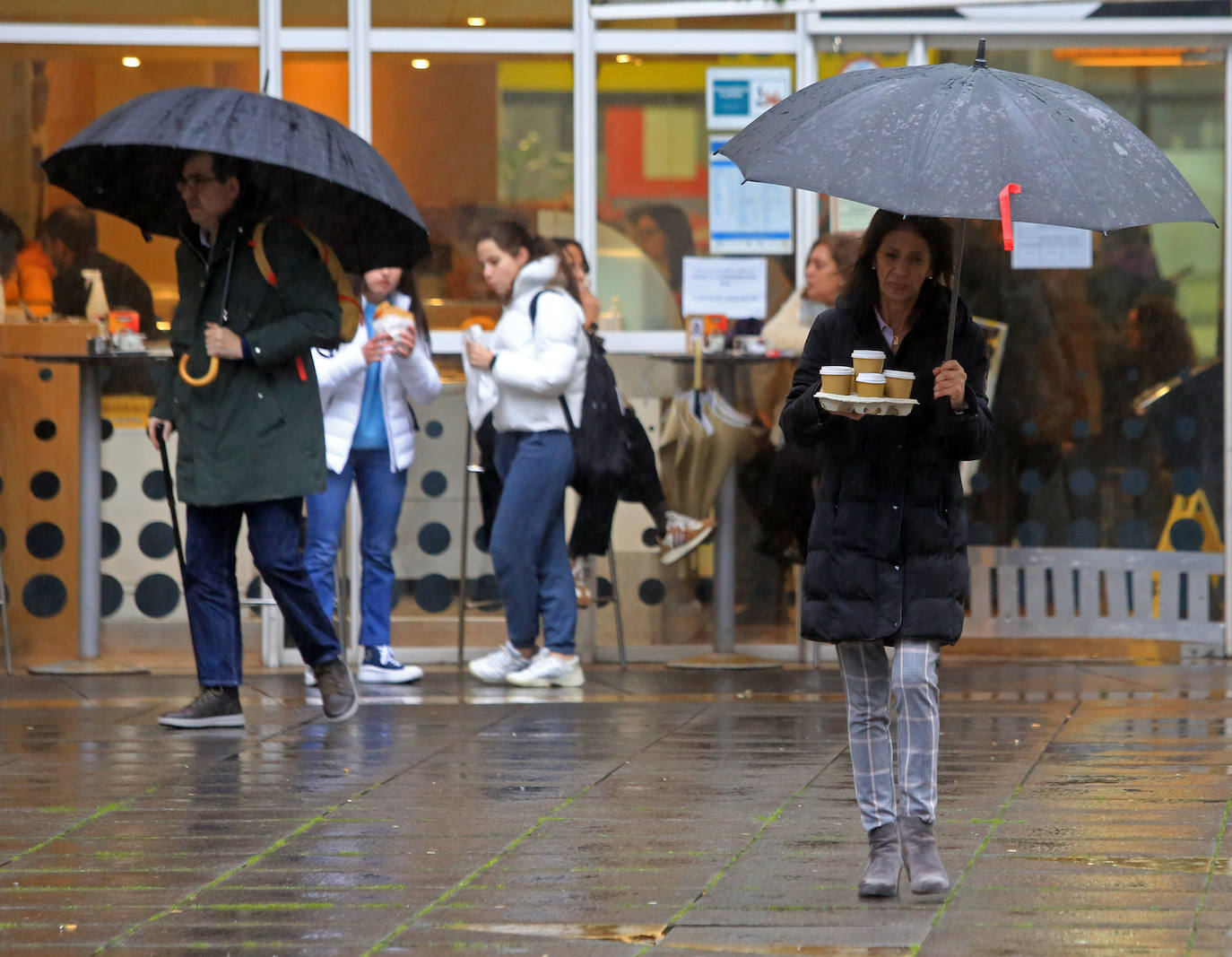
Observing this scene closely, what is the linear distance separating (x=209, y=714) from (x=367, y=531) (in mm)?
1533

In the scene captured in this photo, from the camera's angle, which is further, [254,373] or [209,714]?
[209,714]

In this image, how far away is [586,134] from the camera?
9.30 m

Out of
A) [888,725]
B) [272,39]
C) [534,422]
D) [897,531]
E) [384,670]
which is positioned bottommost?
[384,670]

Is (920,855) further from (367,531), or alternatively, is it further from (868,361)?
(367,531)

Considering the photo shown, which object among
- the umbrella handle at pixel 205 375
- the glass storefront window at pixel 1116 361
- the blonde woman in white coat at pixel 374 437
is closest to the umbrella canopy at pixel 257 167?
the umbrella handle at pixel 205 375

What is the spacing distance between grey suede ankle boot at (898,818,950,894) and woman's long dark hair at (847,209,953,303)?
1.24 meters

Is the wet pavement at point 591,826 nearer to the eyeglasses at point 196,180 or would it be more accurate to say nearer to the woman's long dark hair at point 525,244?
the woman's long dark hair at point 525,244

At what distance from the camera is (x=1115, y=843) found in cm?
505

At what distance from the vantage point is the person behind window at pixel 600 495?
335 inches

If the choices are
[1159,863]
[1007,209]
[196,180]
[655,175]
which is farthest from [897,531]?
[655,175]

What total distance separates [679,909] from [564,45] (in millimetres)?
5823

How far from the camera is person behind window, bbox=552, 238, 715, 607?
852 centimetres

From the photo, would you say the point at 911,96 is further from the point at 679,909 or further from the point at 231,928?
the point at 231,928

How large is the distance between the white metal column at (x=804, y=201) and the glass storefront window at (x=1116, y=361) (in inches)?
26.8
